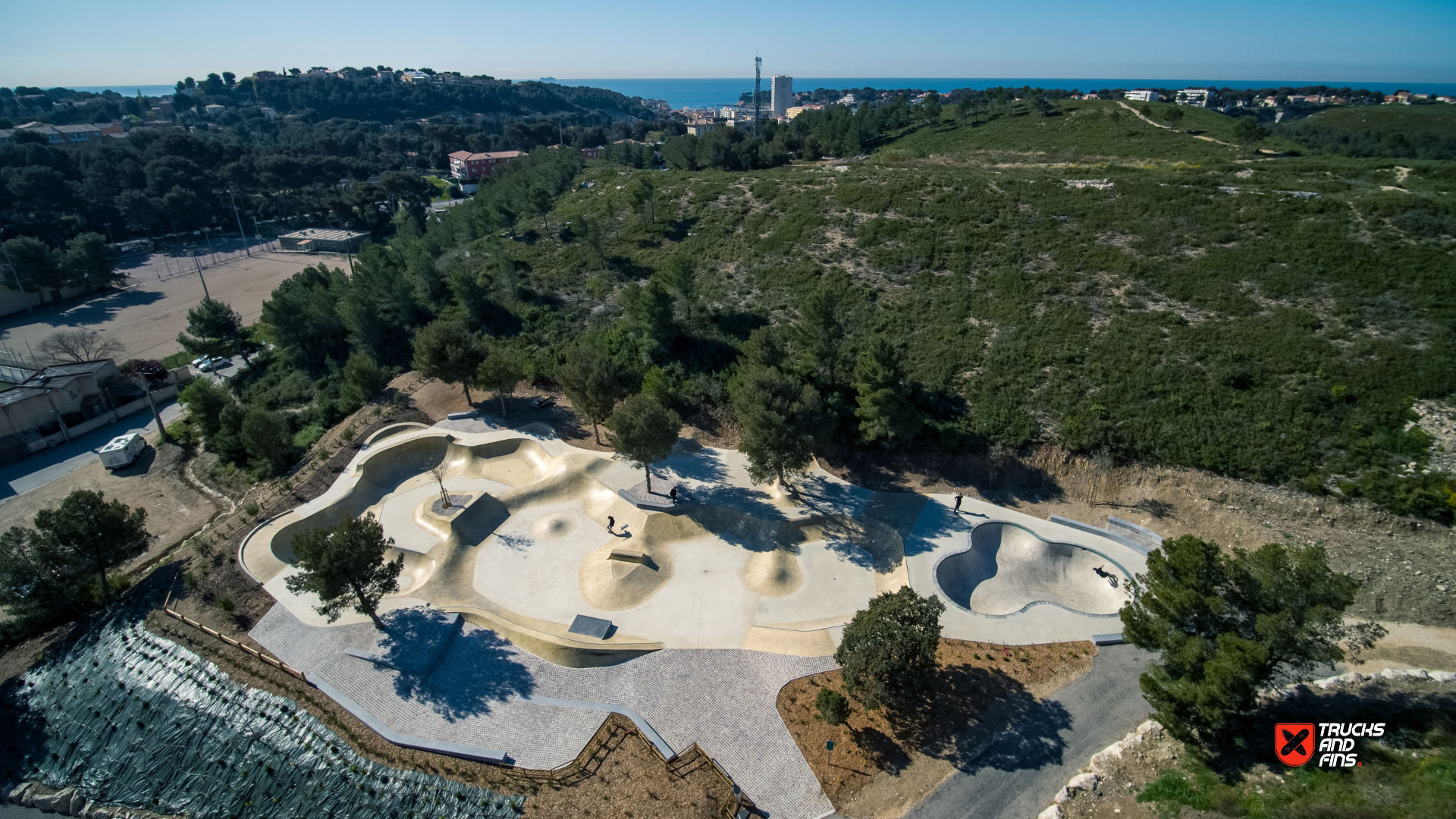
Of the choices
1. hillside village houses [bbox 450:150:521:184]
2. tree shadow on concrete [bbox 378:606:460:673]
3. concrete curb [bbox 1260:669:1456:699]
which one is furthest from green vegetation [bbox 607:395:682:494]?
hillside village houses [bbox 450:150:521:184]

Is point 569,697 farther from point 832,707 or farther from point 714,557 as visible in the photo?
point 832,707

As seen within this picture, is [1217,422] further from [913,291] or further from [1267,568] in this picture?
[913,291]

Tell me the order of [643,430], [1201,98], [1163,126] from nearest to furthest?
1. [643,430]
2. [1163,126]
3. [1201,98]

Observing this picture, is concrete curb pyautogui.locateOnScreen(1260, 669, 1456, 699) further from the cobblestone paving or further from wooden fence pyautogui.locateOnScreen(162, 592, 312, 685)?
wooden fence pyautogui.locateOnScreen(162, 592, 312, 685)

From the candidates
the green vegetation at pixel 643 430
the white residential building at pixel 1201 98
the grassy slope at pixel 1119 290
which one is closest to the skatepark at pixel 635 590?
the green vegetation at pixel 643 430

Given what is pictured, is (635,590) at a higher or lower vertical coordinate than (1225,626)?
lower

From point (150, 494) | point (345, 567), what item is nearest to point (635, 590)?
point (345, 567)

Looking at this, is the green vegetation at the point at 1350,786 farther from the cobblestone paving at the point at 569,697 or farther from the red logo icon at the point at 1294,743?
the cobblestone paving at the point at 569,697
